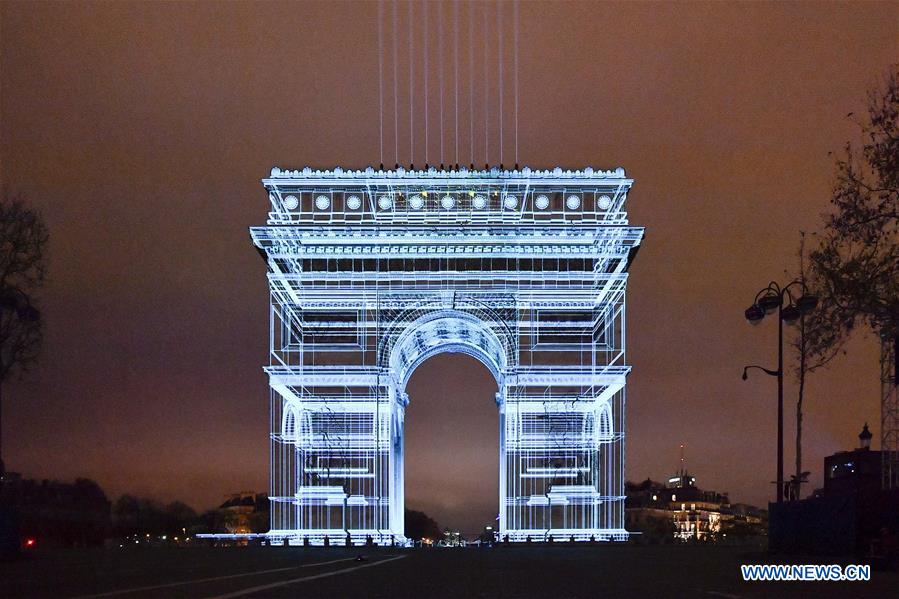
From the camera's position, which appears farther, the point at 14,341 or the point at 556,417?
the point at 556,417

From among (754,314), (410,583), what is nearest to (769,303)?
(754,314)

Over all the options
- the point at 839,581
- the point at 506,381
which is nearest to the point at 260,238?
the point at 506,381

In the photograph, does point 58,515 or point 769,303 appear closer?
point 769,303

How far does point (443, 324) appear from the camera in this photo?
3164 inches

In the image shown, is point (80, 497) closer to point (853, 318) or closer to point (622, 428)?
point (622, 428)

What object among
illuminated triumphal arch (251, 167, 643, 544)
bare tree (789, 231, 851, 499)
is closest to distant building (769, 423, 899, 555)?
bare tree (789, 231, 851, 499)

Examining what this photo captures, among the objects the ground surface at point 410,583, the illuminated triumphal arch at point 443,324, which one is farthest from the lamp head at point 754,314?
the illuminated triumphal arch at point 443,324

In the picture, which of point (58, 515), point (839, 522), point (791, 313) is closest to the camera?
point (839, 522)

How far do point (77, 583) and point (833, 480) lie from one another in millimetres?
59977

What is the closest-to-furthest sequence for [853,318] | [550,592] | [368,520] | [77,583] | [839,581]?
[550,592], [77,583], [839,581], [853,318], [368,520]

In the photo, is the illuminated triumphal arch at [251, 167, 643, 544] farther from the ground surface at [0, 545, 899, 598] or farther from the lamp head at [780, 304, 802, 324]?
the ground surface at [0, 545, 899, 598]

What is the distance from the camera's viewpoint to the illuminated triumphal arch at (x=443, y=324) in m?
76.2

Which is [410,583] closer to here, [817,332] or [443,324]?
[817,332]

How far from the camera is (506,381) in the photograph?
7731cm
